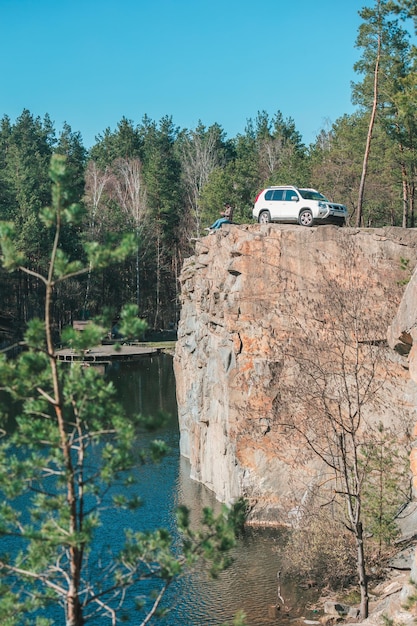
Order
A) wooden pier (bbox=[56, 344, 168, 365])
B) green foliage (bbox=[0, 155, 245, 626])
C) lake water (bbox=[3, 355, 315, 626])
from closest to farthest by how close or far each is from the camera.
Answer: green foliage (bbox=[0, 155, 245, 626]) → lake water (bbox=[3, 355, 315, 626]) → wooden pier (bbox=[56, 344, 168, 365])

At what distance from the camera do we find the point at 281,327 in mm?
31891

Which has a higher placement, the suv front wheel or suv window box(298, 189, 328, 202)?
suv window box(298, 189, 328, 202)

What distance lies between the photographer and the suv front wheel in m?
35.1

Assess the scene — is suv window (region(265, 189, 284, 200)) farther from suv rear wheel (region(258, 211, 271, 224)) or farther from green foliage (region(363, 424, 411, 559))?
green foliage (region(363, 424, 411, 559))

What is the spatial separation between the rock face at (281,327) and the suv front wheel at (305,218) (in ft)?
8.18

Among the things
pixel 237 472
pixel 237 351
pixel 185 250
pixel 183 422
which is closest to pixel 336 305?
pixel 237 351

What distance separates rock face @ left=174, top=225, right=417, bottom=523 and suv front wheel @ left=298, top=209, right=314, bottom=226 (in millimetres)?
2495

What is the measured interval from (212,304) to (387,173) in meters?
21.7

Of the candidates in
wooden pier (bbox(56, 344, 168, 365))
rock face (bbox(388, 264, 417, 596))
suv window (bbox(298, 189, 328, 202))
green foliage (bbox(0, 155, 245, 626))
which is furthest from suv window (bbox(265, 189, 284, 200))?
wooden pier (bbox(56, 344, 168, 365))

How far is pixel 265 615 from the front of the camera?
2339 centimetres

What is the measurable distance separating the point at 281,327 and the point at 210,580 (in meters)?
10.7

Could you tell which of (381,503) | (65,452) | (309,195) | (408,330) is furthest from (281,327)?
(65,452)

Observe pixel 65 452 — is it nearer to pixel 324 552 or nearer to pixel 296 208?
pixel 324 552

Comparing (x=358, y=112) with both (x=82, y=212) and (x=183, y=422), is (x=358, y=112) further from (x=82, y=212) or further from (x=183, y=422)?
(x=82, y=212)
